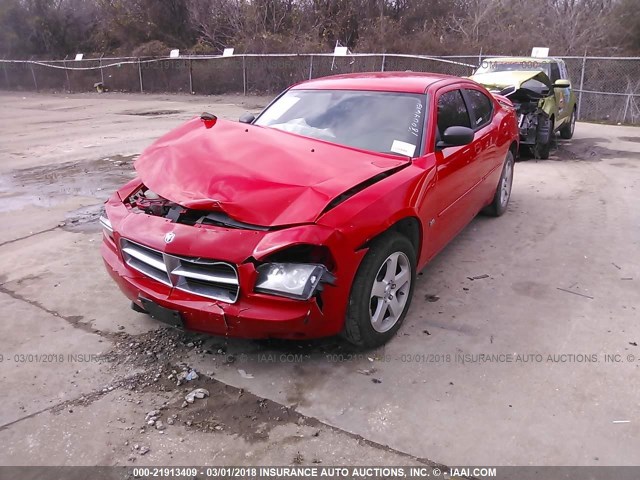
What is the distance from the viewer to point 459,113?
472 centimetres

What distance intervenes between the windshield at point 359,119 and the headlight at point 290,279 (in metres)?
1.46

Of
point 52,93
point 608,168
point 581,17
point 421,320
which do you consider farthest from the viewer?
point 52,93

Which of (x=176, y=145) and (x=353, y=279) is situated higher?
→ (x=176, y=145)

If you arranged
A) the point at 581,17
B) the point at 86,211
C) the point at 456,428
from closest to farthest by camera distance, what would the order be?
the point at 456,428 < the point at 86,211 < the point at 581,17

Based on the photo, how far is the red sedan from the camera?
2.87 meters

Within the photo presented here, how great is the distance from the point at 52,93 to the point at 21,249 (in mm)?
28488

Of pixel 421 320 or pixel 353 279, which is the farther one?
pixel 421 320

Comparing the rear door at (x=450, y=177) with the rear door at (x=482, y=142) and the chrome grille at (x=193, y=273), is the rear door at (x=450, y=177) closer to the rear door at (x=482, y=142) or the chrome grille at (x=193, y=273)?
the rear door at (x=482, y=142)

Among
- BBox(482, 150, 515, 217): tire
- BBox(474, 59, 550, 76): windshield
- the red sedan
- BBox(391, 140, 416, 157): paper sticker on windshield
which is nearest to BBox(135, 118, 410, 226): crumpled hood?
the red sedan

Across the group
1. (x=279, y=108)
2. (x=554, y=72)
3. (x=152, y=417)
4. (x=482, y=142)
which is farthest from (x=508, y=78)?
(x=152, y=417)

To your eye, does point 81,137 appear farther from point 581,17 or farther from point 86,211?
point 581,17

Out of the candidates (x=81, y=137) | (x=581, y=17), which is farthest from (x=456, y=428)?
(x=581, y=17)

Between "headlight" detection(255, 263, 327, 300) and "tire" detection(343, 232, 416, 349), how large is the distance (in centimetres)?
34

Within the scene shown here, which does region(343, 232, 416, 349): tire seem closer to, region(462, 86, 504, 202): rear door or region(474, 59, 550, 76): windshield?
region(462, 86, 504, 202): rear door
